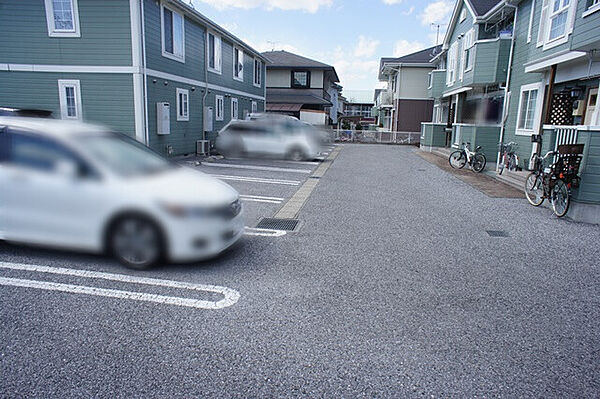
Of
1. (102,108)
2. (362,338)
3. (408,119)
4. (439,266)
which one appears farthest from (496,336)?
(408,119)

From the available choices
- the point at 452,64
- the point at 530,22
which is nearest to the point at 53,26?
the point at 530,22

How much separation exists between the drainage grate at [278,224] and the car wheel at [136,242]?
2.72 m

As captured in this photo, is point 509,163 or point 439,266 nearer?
point 439,266

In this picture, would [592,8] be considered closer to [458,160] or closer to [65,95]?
[458,160]

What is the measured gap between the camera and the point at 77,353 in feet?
8.72

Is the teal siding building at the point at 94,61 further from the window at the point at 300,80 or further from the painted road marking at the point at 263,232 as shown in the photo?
the window at the point at 300,80

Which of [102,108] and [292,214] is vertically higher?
[102,108]

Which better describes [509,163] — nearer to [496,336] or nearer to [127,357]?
[496,336]

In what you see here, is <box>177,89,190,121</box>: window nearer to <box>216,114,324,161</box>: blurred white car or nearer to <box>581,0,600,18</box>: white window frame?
<box>216,114,324,161</box>: blurred white car

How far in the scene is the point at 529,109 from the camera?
12305 millimetres

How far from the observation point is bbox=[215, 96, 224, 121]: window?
17.7 metres

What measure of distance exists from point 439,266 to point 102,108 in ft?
35.6

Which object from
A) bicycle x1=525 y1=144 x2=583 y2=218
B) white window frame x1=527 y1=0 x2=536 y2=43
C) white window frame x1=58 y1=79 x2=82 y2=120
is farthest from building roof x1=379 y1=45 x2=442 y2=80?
bicycle x1=525 y1=144 x2=583 y2=218

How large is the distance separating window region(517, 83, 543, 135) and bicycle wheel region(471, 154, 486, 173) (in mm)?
1341
